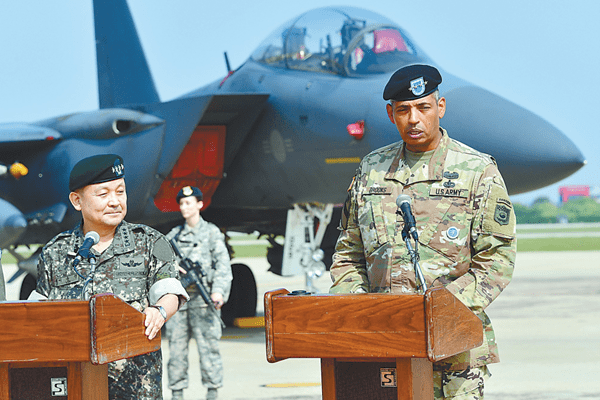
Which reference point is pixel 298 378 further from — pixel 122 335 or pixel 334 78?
pixel 122 335

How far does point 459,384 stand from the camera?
2686 mm

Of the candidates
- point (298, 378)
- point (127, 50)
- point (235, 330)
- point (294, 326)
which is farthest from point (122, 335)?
point (127, 50)

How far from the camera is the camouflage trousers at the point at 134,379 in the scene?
9.97ft

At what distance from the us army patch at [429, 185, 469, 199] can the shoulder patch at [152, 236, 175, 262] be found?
1023 millimetres

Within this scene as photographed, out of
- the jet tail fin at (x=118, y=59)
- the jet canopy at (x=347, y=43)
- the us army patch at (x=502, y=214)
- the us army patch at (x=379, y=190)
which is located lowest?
the us army patch at (x=502, y=214)

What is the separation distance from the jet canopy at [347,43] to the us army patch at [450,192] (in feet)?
16.2

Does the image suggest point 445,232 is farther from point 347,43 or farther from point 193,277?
point 347,43

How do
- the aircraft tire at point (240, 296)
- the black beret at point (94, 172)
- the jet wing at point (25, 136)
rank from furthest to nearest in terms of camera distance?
the aircraft tire at point (240, 296) → the jet wing at point (25, 136) → the black beret at point (94, 172)

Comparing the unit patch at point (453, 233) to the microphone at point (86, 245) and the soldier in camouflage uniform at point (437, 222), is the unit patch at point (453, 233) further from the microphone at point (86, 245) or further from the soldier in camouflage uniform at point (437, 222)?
the microphone at point (86, 245)

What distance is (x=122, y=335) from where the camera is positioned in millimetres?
2596

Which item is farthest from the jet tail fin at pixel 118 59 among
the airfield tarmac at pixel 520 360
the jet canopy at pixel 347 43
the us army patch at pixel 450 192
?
the us army patch at pixel 450 192

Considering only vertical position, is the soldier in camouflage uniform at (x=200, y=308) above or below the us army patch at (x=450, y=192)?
below

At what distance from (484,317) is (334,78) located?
5.29 metres

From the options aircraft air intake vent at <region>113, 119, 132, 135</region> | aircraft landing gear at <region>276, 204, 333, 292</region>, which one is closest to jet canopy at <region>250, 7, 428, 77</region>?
aircraft landing gear at <region>276, 204, 333, 292</region>
